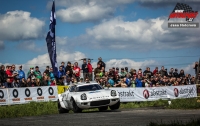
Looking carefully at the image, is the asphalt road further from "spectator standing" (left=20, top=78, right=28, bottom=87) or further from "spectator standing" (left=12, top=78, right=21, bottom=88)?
"spectator standing" (left=20, top=78, right=28, bottom=87)

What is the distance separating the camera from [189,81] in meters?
35.0

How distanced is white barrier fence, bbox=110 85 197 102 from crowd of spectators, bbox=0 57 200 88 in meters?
0.55

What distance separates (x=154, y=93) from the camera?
31062 millimetres

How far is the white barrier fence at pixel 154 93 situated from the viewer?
29.4 m

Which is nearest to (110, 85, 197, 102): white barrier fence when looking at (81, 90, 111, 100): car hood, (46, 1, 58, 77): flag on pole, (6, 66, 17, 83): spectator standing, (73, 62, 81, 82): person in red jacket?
(73, 62, 81, 82): person in red jacket

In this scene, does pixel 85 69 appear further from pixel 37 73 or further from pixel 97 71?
pixel 37 73

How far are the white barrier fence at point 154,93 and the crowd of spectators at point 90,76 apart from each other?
0.55m

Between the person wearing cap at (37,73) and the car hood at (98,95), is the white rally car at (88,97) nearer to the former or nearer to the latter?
the car hood at (98,95)

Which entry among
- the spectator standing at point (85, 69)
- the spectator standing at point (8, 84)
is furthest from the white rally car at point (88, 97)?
the spectator standing at point (85, 69)

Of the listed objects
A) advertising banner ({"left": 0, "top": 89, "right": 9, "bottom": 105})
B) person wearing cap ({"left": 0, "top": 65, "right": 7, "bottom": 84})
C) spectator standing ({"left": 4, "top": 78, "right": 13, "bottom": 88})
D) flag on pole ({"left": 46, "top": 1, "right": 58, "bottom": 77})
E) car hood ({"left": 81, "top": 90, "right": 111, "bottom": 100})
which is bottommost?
car hood ({"left": 81, "top": 90, "right": 111, "bottom": 100})

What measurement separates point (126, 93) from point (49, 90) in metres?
5.19

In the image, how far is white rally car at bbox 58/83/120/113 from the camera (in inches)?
871

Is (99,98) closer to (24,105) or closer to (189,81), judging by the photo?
(24,105)

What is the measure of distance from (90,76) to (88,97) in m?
6.83
